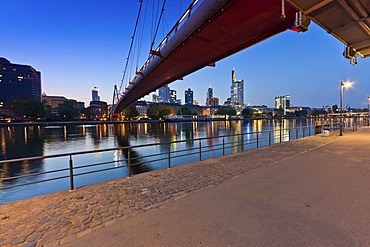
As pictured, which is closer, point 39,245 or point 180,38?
point 39,245

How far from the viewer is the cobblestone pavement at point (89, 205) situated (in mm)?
3320

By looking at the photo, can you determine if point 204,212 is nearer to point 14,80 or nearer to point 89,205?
point 89,205

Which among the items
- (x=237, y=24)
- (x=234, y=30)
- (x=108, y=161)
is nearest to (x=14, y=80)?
(x=108, y=161)

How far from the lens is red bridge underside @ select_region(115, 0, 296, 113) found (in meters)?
7.06

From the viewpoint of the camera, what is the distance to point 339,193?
15.3 feet

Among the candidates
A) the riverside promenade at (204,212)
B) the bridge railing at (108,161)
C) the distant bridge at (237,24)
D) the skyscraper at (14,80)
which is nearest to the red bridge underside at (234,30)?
the distant bridge at (237,24)

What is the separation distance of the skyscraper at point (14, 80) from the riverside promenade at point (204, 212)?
179724 millimetres

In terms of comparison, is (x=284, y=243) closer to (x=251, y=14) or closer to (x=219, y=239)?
(x=219, y=239)

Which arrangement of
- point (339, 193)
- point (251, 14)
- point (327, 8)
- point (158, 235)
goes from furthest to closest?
point (251, 14), point (327, 8), point (339, 193), point (158, 235)

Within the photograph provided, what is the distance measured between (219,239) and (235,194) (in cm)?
191

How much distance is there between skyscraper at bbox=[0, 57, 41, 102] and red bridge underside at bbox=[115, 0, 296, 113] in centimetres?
17465

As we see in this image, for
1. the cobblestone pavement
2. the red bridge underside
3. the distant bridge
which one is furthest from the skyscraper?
the cobblestone pavement

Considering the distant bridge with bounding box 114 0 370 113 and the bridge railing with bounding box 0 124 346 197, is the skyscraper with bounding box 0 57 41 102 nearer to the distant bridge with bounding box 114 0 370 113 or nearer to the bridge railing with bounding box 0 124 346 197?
the bridge railing with bounding box 0 124 346 197

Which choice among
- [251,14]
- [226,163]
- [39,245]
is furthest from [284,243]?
[251,14]
